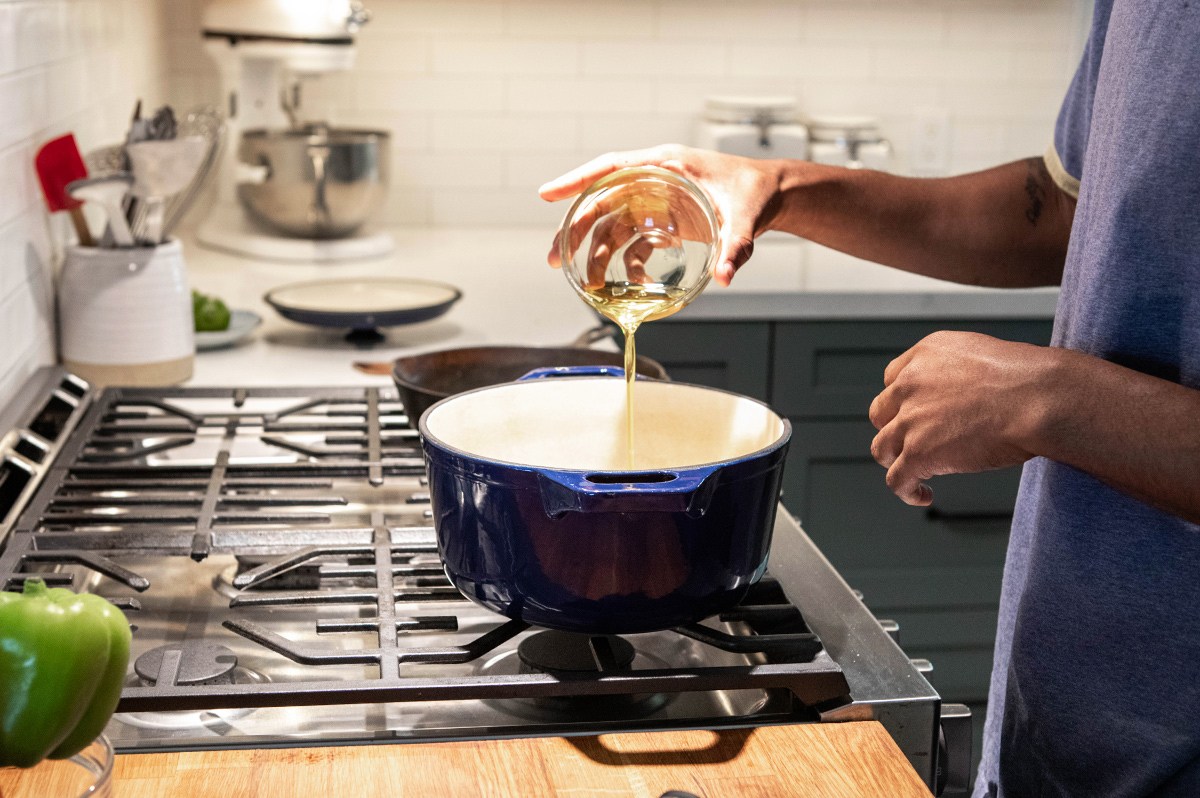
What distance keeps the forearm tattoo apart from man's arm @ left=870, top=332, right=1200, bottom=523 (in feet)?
1.48

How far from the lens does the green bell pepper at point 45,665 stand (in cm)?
55

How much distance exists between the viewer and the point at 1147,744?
90 centimetres

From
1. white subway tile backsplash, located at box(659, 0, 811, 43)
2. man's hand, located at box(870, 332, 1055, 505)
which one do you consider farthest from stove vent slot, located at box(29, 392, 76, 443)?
white subway tile backsplash, located at box(659, 0, 811, 43)

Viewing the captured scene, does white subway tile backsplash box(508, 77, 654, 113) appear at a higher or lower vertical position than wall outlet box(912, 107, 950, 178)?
higher

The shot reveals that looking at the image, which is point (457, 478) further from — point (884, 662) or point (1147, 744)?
point (1147, 744)

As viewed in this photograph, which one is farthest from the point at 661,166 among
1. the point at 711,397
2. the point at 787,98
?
the point at 787,98

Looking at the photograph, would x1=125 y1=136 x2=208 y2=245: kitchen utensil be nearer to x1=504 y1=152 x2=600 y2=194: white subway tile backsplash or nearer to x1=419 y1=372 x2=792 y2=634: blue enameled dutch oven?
x1=419 y1=372 x2=792 y2=634: blue enameled dutch oven

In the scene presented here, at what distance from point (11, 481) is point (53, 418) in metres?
0.20

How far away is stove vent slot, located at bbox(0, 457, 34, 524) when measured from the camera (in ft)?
3.67

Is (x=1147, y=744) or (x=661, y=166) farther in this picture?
(x=661, y=166)

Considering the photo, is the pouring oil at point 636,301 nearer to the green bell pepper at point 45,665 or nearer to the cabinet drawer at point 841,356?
the green bell pepper at point 45,665

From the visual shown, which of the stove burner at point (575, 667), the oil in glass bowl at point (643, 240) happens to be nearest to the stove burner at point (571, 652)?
the stove burner at point (575, 667)

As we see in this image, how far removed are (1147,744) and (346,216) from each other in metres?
1.79

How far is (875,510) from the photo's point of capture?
2309 millimetres
